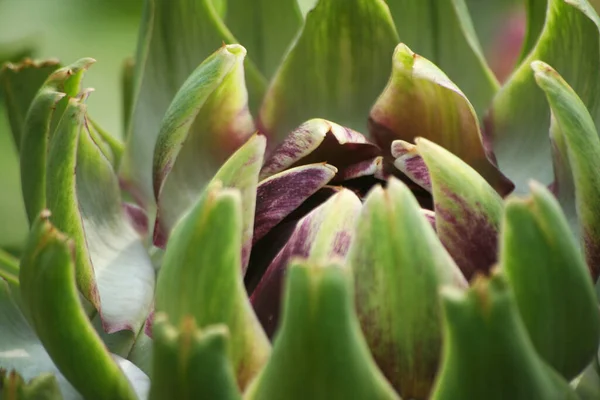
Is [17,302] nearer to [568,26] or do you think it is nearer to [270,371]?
[270,371]

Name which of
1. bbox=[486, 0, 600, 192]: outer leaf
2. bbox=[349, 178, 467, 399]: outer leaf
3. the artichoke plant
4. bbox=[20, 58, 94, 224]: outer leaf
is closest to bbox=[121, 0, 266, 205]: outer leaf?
the artichoke plant

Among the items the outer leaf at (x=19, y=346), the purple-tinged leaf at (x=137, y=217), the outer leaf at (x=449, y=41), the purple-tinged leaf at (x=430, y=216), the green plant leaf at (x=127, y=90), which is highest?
the outer leaf at (x=449, y=41)

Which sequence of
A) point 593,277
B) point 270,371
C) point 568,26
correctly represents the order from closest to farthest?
point 270,371, point 593,277, point 568,26

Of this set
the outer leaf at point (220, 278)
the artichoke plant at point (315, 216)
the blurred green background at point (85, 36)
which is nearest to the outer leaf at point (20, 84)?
the artichoke plant at point (315, 216)

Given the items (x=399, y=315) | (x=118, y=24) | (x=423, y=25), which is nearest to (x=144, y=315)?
(x=399, y=315)

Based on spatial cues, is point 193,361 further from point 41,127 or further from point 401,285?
point 41,127

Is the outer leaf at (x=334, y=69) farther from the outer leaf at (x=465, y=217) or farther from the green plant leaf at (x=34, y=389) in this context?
the green plant leaf at (x=34, y=389)
